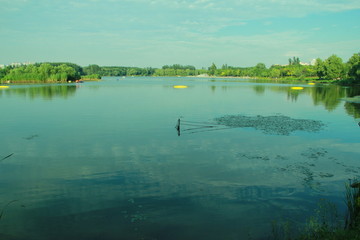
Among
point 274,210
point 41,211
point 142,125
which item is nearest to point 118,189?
point 41,211

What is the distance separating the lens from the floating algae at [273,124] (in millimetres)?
31680

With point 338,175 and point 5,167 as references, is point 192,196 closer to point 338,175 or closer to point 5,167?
point 338,175

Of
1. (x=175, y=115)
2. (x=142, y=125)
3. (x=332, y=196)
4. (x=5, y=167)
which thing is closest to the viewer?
(x=332, y=196)

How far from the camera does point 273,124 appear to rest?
34844 mm

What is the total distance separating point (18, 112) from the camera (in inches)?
1780

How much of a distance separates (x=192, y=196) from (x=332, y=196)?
7275 mm

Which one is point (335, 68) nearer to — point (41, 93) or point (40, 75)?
point (41, 93)

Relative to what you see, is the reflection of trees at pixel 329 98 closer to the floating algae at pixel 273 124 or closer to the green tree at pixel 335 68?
the floating algae at pixel 273 124

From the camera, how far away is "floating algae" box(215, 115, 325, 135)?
31680mm

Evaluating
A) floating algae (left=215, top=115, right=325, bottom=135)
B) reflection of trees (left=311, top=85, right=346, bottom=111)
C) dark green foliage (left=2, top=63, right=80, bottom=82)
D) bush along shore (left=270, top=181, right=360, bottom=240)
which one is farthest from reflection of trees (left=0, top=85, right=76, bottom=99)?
bush along shore (left=270, top=181, right=360, bottom=240)

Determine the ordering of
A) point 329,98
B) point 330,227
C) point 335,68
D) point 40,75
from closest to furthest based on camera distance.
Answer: point 330,227, point 329,98, point 40,75, point 335,68

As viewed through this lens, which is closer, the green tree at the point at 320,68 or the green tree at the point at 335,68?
the green tree at the point at 335,68

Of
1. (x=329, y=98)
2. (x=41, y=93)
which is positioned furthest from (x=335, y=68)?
(x=41, y=93)

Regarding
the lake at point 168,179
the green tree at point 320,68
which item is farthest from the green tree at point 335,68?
the lake at point 168,179
